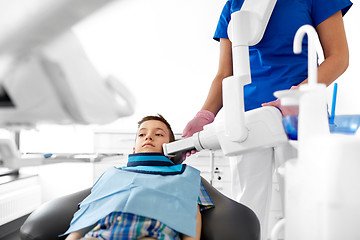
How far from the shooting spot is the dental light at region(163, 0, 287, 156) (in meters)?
0.42

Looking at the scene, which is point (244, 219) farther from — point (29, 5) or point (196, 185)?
point (29, 5)

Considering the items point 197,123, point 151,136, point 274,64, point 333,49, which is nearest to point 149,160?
point 151,136

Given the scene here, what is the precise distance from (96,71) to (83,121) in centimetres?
4

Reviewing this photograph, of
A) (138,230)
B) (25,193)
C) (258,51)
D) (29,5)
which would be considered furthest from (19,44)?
(25,193)

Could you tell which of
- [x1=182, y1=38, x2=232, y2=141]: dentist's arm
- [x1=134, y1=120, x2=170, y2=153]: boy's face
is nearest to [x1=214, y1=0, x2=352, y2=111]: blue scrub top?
[x1=182, y1=38, x2=232, y2=141]: dentist's arm

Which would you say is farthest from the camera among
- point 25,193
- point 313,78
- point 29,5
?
point 25,193

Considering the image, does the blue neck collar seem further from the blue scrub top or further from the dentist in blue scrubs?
the blue scrub top

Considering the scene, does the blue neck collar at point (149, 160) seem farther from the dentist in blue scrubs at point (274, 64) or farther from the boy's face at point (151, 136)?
the dentist in blue scrubs at point (274, 64)

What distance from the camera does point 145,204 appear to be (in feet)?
3.17

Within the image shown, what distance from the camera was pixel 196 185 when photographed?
3.69 feet

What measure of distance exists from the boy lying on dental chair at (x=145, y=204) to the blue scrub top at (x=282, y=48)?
380mm

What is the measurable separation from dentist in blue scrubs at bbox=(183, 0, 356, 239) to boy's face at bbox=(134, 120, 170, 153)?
36cm

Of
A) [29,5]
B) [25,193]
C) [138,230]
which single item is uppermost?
[29,5]

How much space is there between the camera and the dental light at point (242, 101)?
42cm
